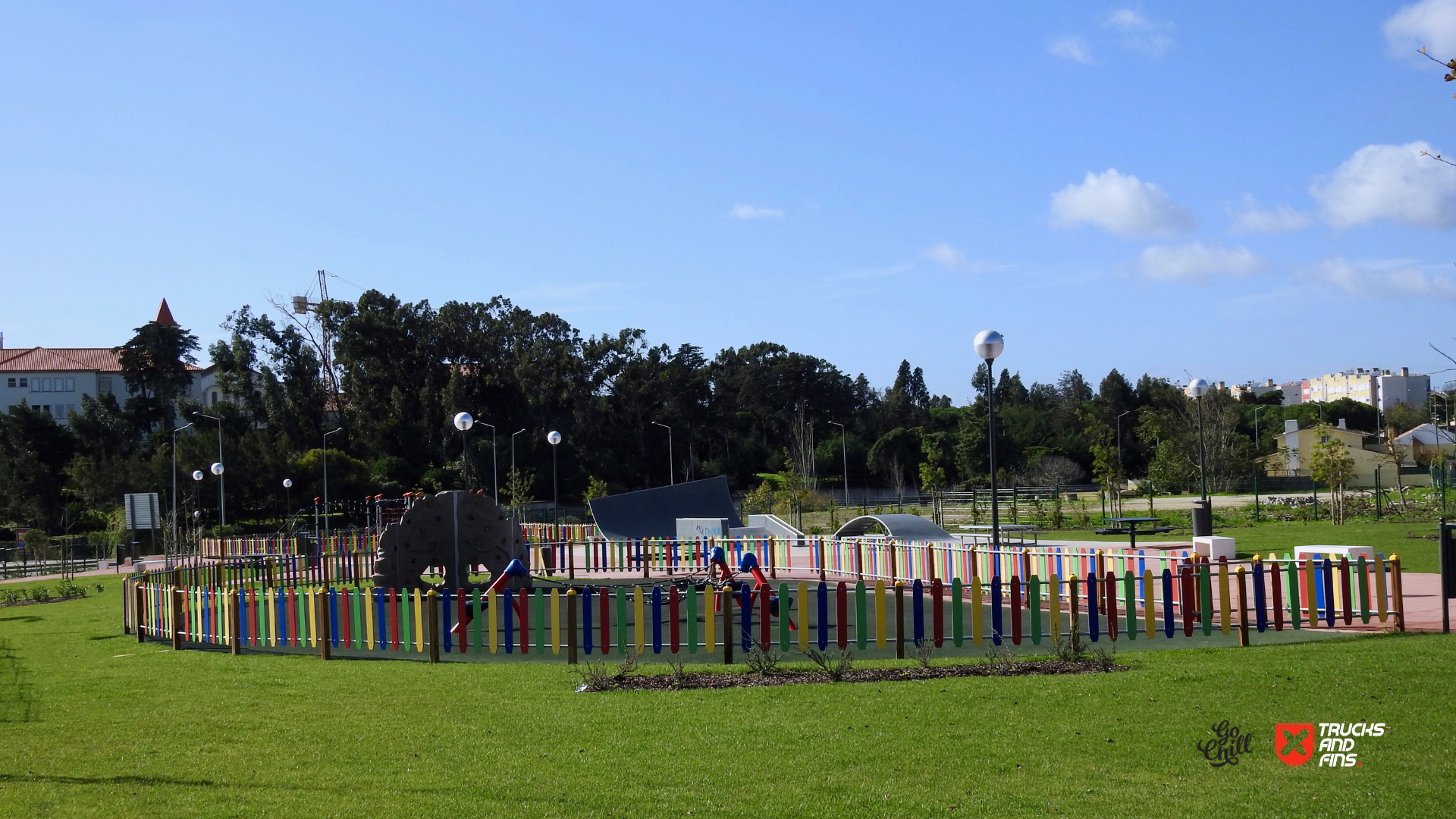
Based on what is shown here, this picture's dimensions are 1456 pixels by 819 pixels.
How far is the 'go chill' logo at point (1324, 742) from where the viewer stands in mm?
6583

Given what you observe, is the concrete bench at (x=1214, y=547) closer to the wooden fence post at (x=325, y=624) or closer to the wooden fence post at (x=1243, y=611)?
the wooden fence post at (x=1243, y=611)

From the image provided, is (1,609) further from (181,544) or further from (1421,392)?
(1421,392)

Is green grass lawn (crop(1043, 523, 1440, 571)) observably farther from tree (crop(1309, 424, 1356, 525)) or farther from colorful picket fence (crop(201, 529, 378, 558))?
colorful picket fence (crop(201, 529, 378, 558))

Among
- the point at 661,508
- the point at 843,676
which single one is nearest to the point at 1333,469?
the point at 661,508

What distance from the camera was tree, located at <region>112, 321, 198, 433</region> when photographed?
76438mm

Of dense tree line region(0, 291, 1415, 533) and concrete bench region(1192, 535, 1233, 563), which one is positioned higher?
dense tree line region(0, 291, 1415, 533)

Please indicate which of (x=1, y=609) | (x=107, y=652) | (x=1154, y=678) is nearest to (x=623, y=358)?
(x=1, y=609)

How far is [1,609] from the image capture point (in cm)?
2353

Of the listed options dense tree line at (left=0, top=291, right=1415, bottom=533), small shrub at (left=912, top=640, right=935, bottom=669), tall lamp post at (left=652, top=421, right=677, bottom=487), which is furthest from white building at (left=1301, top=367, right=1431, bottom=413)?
small shrub at (left=912, top=640, right=935, bottom=669)

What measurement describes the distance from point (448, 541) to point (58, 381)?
85.0m

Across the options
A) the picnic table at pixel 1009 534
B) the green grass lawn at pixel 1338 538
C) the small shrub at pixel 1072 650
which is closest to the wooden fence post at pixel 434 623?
the small shrub at pixel 1072 650

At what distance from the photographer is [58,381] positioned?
90.6m

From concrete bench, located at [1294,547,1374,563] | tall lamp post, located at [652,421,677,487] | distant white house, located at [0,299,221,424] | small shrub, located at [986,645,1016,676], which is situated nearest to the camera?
small shrub, located at [986,645,1016,676]

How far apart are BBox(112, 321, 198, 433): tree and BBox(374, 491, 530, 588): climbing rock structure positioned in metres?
63.8
